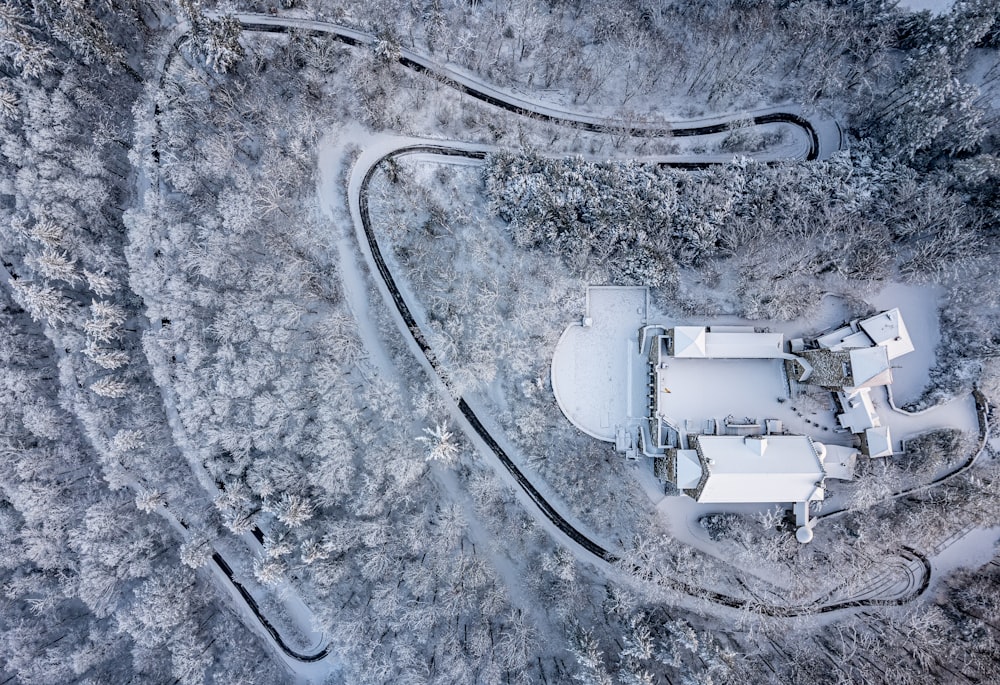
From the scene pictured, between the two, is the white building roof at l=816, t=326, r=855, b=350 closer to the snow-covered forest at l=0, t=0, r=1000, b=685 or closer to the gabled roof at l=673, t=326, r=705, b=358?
the snow-covered forest at l=0, t=0, r=1000, b=685

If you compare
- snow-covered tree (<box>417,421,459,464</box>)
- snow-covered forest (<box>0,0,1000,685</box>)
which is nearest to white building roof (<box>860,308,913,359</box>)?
snow-covered forest (<box>0,0,1000,685</box>)

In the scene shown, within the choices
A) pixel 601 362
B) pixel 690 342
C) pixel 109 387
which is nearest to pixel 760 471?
pixel 690 342

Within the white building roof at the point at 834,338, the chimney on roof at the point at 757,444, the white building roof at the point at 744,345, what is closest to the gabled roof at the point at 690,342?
the white building roof at the point at 744,345

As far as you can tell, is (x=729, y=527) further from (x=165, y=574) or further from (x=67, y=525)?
(x=67, y=525)

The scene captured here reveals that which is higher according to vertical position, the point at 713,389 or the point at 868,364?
the point at 713,389

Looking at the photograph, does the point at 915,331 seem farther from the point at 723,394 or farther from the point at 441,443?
the point at 441,443

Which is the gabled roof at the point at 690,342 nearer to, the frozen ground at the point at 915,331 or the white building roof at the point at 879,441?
the white building roof at the point at 879,441

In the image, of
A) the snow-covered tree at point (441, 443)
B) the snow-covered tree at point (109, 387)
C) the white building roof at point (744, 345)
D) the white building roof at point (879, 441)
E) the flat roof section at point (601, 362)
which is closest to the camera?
the white building roof at point (879, 441)
